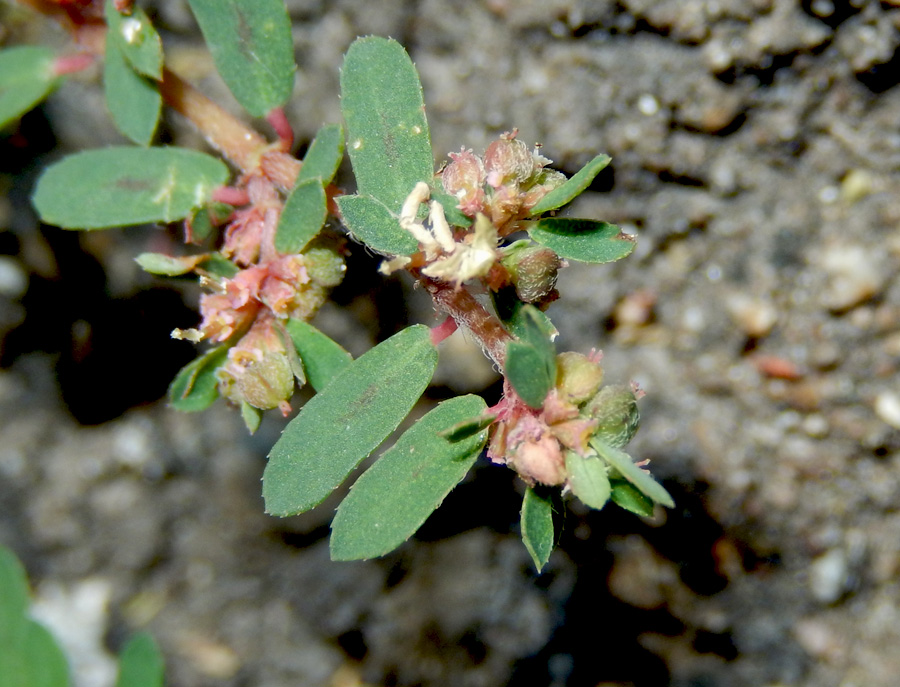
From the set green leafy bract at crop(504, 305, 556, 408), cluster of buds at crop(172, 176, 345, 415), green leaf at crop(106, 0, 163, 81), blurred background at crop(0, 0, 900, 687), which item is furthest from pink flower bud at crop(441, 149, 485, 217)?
blurred background at crop(0, 0, 900, 687)

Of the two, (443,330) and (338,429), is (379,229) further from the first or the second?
(338,429)

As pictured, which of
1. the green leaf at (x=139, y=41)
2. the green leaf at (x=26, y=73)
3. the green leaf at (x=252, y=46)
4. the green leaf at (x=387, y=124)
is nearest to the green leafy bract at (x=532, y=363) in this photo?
the green leaf at (x=387, y=124)

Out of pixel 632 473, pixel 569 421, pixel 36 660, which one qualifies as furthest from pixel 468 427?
pixel 36 660

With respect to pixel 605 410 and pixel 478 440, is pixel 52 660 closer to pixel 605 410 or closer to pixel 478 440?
pixel 478 440

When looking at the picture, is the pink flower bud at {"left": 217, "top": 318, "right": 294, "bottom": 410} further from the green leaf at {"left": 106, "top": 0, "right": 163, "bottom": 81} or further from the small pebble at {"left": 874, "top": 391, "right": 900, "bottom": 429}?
the small pebble at {"left": 874, "top": 391, "right": 900, "bottom": 429}

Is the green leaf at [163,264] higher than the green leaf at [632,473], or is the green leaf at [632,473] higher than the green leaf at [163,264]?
the green leaf at [163,264]

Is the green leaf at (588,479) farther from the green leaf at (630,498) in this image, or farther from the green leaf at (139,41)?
the green leaf at (139,41)
